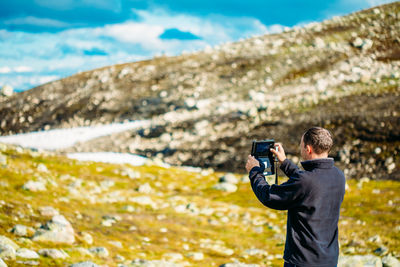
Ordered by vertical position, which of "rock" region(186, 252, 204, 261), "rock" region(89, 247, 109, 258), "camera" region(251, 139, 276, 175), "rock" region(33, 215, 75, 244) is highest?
"camera" region(251, 139, 276, 175)

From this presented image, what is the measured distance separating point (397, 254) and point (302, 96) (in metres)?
37.5

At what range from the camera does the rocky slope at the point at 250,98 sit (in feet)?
129

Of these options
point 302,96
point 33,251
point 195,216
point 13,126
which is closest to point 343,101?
point 302,96

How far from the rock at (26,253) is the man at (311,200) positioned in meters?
7.61

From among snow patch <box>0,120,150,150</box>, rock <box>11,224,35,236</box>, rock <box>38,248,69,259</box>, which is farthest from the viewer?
snow patch <box>0,120,150,150</box>

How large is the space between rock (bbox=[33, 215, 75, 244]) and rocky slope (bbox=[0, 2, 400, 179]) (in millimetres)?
25676

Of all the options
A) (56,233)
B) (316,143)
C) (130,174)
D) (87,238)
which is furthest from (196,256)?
(130,174)

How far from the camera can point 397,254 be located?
14438 millimetres

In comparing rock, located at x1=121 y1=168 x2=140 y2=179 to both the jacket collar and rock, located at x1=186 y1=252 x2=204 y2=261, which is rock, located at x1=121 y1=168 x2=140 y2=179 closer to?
rock, located at x1=186 y1=252 x2=204 y2=261

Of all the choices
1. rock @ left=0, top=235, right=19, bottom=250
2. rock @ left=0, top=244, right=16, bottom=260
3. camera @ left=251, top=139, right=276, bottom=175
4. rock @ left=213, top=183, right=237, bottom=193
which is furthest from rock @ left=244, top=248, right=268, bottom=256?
rock @ left=213, top=183, right=237, bottom=193

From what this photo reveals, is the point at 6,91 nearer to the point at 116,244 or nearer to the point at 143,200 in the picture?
the point at 143,200

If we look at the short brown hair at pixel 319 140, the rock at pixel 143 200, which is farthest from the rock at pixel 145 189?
the short brown hair at pixel 319 140

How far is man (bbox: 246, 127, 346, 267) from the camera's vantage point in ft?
19.1

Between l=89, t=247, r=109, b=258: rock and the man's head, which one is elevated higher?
the man's head
